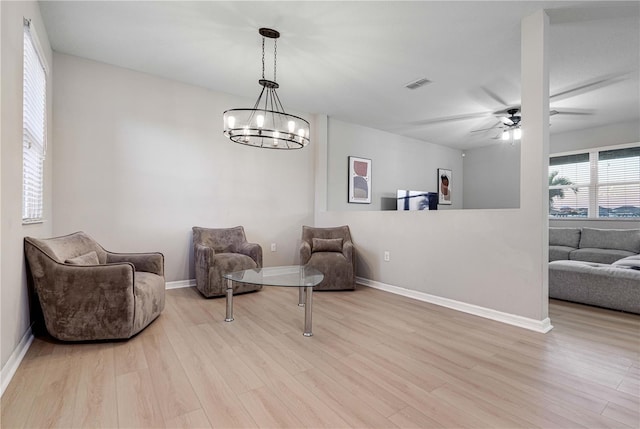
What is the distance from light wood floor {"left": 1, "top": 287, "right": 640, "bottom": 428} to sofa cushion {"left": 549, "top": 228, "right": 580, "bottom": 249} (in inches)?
114

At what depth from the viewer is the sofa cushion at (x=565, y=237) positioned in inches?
208

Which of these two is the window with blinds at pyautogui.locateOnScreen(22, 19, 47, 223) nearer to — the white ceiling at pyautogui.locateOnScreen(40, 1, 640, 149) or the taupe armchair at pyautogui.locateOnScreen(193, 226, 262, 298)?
the white ceiling at pyautogui.locateOnScreen(40, 1, 640, 149)


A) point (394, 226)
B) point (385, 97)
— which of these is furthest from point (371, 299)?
point (385, 97)

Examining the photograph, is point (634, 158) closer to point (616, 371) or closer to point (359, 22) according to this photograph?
point (616, 371)

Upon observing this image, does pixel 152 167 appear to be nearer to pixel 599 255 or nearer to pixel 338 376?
pixel 338 376

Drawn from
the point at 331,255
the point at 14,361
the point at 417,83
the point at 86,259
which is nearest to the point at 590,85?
the point at 417,83

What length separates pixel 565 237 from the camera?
536 cm

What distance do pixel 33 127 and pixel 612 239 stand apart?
7.40m

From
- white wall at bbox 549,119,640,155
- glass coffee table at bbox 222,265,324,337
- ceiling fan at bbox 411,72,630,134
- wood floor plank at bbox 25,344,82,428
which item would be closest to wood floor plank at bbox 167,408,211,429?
wood floor plank at bbox 25,344,82,428

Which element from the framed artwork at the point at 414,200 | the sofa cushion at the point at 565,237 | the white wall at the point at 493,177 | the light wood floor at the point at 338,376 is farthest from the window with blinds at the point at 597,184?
the light wood floor at the point at 338,376

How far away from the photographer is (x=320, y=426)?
1430mm

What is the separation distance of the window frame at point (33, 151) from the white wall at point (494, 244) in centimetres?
358

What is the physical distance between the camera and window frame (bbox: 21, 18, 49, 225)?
2.24m

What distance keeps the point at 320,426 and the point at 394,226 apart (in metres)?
2.87
